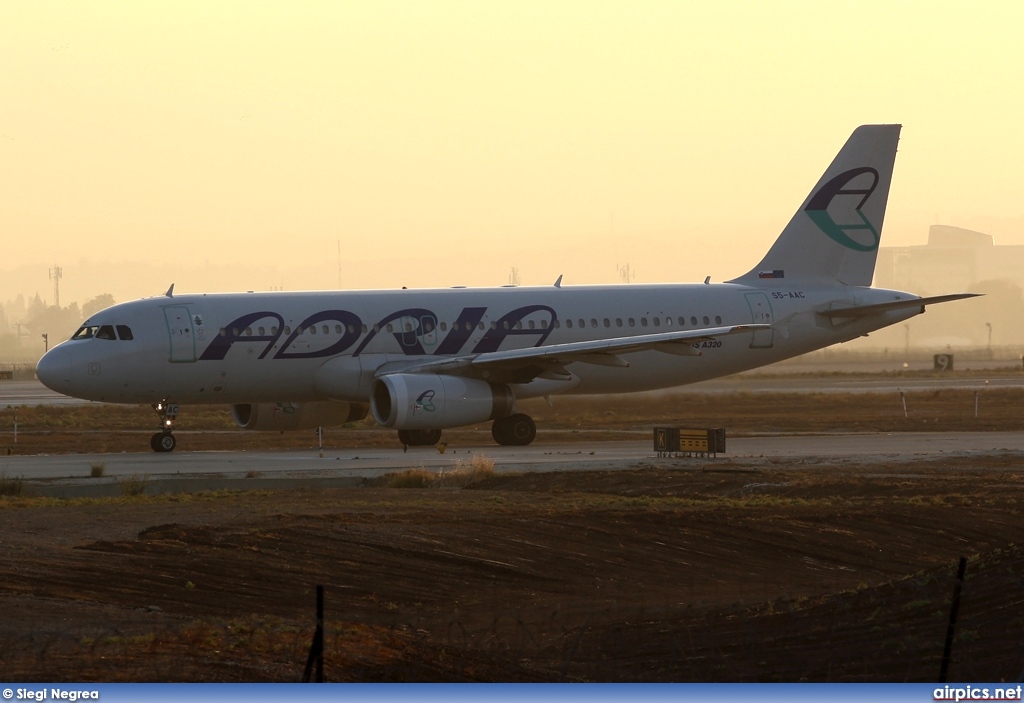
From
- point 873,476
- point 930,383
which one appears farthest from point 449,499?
point 930,383

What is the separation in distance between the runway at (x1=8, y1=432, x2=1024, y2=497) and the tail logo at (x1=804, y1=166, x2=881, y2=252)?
628cm

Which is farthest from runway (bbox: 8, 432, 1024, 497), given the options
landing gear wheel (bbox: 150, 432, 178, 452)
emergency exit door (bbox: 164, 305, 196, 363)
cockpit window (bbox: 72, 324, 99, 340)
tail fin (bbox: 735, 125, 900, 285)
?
tail fin (bbox: 735, 125, 900, 285)

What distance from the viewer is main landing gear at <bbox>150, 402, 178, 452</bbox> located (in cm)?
3519

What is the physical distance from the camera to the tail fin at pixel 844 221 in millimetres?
40969

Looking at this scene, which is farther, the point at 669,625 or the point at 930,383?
the point at 930,383

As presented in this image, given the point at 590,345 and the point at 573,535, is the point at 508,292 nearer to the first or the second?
the point at 590,345

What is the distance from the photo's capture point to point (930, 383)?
69.7 m

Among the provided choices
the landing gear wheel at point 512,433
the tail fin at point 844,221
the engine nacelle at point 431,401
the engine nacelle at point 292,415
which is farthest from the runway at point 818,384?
the engine nacelle at point 292,415

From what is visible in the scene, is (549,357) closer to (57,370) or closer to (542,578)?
(57,370)

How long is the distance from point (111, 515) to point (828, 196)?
25686 millimetres

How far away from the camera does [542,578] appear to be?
17422 mm

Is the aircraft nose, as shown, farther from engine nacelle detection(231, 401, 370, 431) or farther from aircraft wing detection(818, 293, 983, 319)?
aircraft wing detection(818, 293, 983, 319)

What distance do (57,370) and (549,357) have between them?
11.0 metres

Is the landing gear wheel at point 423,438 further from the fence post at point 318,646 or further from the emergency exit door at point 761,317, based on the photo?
the fence post at point 318,646
